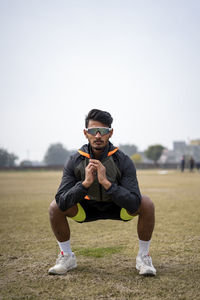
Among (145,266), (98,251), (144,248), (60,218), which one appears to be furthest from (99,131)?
(98,251)

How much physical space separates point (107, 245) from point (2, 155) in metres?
78.6

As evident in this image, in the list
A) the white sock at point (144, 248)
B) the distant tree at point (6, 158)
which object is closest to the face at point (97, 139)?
the white sock at point (144, 248)

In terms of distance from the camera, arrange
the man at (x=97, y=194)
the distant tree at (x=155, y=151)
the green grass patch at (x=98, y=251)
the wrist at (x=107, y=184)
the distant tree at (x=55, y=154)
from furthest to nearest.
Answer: the distant tree at (x=55, y=154) → the distant tree at (x=155, y=151) → the green grass patch at (x=98, y=251) → the man at (x=97, y=194) → the wrist at (x=107, y=184)

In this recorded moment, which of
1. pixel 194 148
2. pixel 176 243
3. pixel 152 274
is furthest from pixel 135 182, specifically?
pixel 194 148

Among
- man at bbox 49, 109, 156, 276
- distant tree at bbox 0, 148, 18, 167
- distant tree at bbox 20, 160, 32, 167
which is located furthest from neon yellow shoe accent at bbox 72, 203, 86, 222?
distant tree at bbox 0, 148, 18, 167

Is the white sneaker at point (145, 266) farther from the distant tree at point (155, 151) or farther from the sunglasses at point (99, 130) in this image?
the distant tree at point (155, 151)

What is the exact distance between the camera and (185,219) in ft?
19.4

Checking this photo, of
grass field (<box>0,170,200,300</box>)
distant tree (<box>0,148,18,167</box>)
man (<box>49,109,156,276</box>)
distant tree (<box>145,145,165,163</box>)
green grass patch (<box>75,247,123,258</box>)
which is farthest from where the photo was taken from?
distant tree (<box>145,145,165,163</box>)

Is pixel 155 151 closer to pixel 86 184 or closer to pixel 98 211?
pixel 98 211

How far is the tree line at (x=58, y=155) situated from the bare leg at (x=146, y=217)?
223ft

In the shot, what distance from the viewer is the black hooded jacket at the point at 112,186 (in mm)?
2818

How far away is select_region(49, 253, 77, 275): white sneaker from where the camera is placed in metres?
2.94

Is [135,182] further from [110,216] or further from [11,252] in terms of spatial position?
[11,252]

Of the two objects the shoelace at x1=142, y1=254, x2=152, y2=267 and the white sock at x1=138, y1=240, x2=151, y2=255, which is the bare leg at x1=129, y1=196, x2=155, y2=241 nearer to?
the white sock at x1=138, y1=240, x2=151, y2=255
